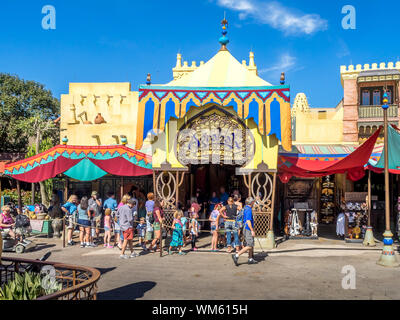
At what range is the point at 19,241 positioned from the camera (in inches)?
497

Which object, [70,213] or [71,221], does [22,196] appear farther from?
[71,221]

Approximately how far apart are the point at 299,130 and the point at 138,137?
12.0 meters

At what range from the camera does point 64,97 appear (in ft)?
80.2

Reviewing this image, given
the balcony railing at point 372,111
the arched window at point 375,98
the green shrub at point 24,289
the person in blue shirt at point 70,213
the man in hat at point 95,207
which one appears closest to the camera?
the green shrub at point 24,289

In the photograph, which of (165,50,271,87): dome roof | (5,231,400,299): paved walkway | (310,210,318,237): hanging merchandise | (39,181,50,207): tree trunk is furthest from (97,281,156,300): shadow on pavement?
(39,181,50,207): tree trunk

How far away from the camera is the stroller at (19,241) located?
12.2m

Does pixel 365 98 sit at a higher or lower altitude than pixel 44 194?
higher

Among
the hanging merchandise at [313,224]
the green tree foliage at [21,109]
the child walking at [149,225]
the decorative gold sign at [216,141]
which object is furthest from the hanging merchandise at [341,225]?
the green tree foliage at [21,109]

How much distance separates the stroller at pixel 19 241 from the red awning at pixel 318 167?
9381mm

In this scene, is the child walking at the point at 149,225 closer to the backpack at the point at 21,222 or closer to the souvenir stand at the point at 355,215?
the backpack at the point at 21,222

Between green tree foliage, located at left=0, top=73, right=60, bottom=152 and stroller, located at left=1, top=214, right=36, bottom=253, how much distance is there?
2010cm

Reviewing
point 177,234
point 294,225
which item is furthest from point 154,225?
point 294,225

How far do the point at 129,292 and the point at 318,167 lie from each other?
31.7 ft
